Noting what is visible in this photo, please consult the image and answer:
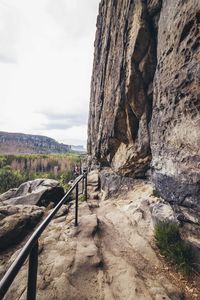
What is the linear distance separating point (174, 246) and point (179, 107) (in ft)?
10.5

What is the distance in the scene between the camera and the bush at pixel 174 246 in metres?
3.91

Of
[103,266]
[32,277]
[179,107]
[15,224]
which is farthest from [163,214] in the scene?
[15,224]

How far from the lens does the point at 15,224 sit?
6.18 meters

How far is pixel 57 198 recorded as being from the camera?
12.5 metres

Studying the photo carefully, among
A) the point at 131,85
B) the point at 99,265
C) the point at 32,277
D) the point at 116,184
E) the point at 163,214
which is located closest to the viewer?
the point at 32,277

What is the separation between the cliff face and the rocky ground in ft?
4.77

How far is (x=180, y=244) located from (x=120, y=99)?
276 inches

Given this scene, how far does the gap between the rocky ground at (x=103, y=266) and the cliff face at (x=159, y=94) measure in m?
1.46

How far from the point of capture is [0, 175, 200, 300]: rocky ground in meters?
3.12

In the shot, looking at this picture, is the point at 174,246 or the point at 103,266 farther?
the point at 174,246

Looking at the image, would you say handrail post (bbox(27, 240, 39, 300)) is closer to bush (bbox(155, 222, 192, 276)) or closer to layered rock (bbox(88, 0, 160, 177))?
bush (bbox(155, 222, 192, 276))

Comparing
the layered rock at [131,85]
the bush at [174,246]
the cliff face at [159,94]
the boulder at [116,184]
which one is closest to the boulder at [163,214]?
the bush at [174,246]

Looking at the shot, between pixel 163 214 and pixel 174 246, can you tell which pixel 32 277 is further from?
pixel 163 214

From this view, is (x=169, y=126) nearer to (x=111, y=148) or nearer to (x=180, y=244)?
(x=180, y=244)
